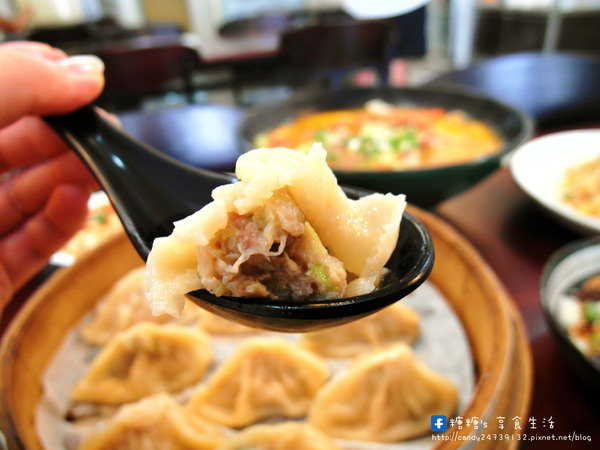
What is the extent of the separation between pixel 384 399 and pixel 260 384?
397 mm

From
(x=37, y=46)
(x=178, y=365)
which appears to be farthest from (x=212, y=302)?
(x=37, y=46)

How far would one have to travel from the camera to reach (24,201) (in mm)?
1550

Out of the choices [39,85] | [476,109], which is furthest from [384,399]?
[476,109]

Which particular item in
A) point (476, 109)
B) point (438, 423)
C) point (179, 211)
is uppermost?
point (179, 211)

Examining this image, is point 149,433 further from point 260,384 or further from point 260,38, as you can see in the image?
point 260,38

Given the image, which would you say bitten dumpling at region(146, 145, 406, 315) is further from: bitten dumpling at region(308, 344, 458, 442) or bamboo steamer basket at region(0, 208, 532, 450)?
bitten dumpling at region(308, 344, 458, 442)

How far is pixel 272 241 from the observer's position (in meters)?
0.67

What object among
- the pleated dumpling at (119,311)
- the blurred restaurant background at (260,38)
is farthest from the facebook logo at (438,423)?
the blurred restaurant background at (260,38)

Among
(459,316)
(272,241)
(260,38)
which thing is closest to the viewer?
(272,241)

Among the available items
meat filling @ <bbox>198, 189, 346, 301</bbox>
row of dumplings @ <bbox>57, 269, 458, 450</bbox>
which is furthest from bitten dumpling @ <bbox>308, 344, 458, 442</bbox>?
meat filling @ <bbox>198, 189, 346, 301</bbox>

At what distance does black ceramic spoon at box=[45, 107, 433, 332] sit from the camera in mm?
692

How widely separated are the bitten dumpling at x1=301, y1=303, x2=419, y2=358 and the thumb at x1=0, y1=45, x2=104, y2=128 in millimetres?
1019

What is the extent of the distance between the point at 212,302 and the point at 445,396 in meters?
0.82

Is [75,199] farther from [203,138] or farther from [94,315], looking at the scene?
[203,138]
